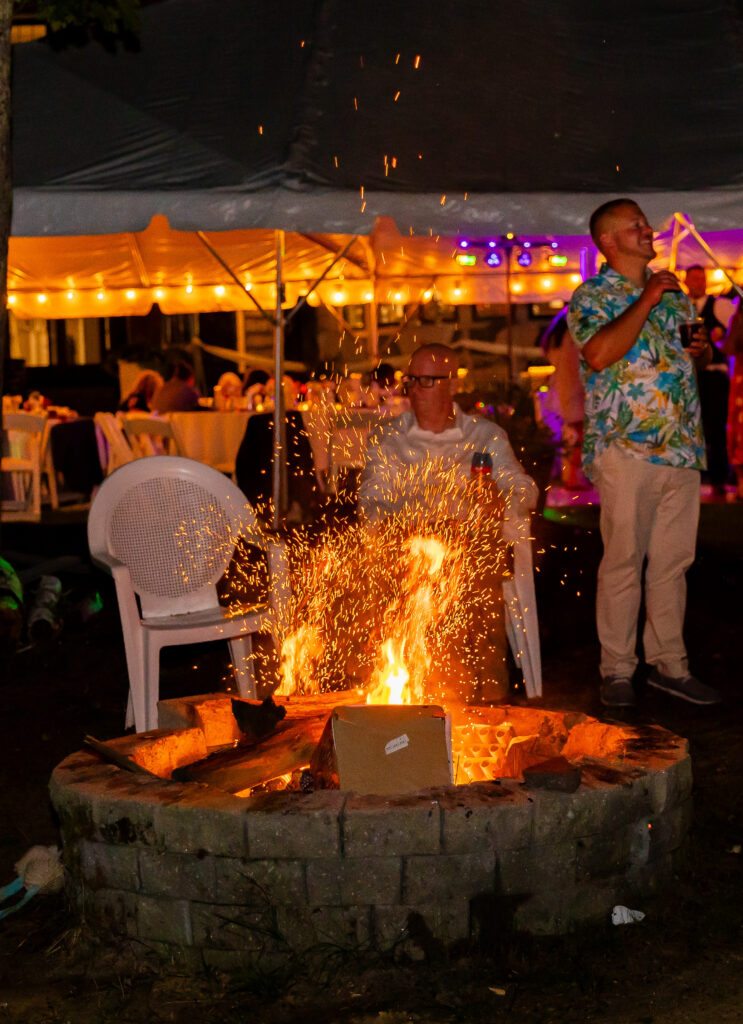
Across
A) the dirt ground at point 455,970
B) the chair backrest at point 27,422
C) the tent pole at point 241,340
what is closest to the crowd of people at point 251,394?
the chair backrest at point 27,422

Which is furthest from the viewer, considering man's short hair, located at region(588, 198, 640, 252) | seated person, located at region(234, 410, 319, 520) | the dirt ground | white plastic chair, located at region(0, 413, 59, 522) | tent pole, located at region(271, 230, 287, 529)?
white plastic chair, located at region(0, 413, 59, 522)

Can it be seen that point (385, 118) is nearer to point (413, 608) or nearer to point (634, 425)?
point (634, 425)

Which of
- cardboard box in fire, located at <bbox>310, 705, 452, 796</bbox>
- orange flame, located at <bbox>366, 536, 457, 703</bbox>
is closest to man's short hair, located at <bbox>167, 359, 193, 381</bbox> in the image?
orange flame, located at <bbox>366, 536, 457, 703</bbox>

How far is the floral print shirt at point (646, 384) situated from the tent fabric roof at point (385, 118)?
2.52 m

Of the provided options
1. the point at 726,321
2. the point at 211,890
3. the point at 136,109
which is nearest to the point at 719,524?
the point at 726,321

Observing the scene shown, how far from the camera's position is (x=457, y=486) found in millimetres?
6102

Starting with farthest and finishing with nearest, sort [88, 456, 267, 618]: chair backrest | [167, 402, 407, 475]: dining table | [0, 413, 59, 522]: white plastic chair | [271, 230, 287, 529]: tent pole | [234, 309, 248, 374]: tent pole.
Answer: [234, 309, 248, 374]: tent pole < [0, 413, 59, 522]: white plastic chair < [167, 402, 407, 475]: dining table < [271, 230, 287, 529]: tent pole < [88, 456, 267, 618]: chair backrest

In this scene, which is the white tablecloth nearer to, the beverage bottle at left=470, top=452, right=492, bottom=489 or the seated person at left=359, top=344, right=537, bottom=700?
the seated person at left=359, top=344, right=537, bottom=700

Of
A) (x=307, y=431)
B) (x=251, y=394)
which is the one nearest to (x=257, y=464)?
(x=307, y=431)

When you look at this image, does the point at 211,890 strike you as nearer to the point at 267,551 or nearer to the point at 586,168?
the point at 267,551

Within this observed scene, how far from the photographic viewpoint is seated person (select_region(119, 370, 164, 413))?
13.8 m

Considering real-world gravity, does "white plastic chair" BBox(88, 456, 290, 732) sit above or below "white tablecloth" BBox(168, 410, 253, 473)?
below

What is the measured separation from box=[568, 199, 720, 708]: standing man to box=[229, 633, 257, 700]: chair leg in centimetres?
161

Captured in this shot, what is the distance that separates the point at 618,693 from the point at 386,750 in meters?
2.49
